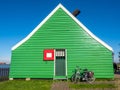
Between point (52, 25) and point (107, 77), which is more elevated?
point (52, 25)

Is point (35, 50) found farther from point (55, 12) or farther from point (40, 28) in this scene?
point (55, 12)

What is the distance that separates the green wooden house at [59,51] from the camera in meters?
15.7

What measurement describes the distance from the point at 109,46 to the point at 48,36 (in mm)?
4913

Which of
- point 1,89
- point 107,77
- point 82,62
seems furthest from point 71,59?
point 1,89

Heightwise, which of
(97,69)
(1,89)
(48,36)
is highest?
(48,36)

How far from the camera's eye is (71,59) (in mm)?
15797

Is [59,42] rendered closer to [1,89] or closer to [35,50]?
[35,50]

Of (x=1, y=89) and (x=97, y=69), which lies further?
(x=97, y=69)

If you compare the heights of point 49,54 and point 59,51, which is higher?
point 59,51

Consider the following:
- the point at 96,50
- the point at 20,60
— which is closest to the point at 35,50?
the point at 20,60

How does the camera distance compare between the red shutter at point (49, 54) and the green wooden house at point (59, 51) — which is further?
the red shutter at point (49, 54)

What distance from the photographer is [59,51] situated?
16312 mm

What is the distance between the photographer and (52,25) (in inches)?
637

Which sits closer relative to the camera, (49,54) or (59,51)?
(49,54)
